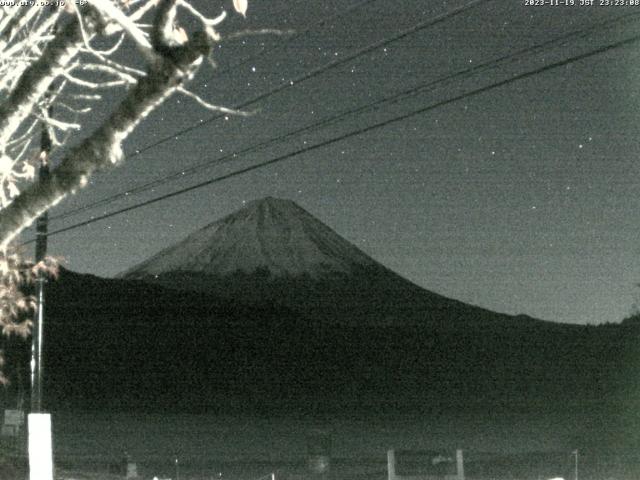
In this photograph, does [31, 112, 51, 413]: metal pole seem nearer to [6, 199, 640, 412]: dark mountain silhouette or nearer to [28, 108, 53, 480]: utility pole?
[28, 108, 53, 480]: utility pole

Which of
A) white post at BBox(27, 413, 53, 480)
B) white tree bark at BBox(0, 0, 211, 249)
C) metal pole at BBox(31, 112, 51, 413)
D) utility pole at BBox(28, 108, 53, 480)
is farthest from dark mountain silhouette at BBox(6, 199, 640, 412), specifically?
white tree bark at BBox(0, 0, 211, 249)

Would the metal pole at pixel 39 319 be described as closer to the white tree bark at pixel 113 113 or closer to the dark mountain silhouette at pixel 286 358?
the white tree bark at pixel 113 113

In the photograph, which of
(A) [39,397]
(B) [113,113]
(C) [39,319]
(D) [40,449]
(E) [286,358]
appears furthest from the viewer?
(E) [286,358]

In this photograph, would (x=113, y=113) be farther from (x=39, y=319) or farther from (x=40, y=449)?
(x=39, y=319)

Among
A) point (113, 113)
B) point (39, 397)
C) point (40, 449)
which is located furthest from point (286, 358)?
point (113, 113)

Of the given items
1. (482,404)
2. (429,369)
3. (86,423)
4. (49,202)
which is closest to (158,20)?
(49,202)

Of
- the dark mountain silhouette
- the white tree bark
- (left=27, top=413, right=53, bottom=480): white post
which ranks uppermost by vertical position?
the dark mountain silhouette

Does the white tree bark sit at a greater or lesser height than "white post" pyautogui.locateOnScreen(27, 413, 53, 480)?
greater

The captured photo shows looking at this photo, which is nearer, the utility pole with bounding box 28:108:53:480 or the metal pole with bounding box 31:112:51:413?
the utility pole with bounding box 28:108:53:480

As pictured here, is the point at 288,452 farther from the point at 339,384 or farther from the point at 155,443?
the point at 339,384

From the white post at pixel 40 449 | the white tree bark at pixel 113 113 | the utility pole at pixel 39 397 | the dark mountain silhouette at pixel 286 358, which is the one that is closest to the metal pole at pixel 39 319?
the utility pole at pixel 39 397
